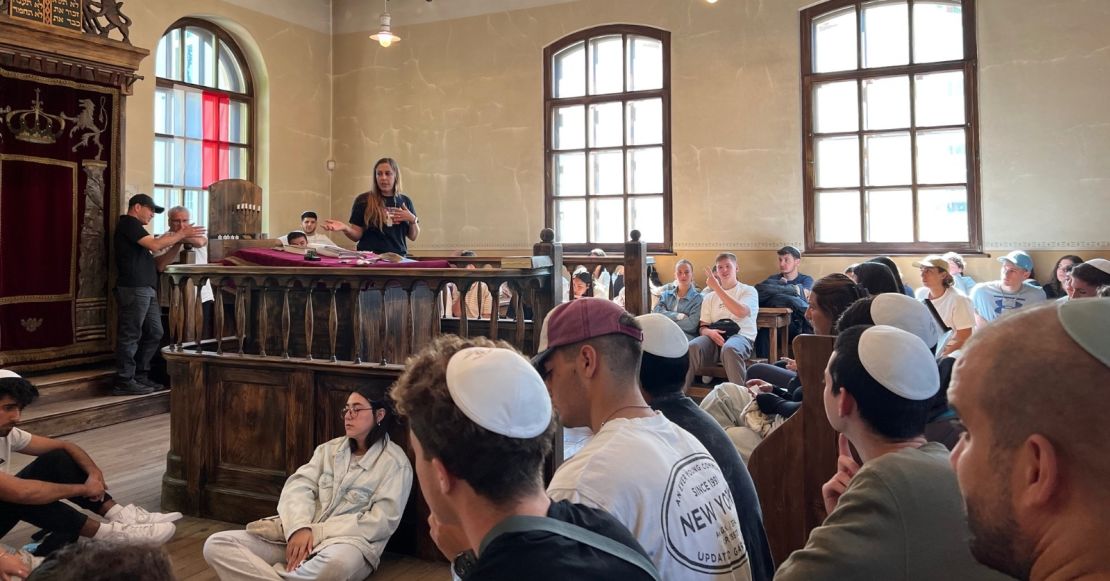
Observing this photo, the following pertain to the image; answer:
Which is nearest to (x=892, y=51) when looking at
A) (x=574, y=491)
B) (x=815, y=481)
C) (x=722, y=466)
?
(x=815, y=481)

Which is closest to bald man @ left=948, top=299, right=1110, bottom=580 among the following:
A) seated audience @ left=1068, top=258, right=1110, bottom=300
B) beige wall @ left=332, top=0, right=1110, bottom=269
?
seated audience @ left=1068, top=258, right=1110, bottom=300

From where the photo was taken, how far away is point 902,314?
6.93ft

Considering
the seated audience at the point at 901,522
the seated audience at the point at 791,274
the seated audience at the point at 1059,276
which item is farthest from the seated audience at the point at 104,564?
the seated audience at the point at 791,274

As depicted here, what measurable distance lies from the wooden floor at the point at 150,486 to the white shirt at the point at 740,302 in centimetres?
370

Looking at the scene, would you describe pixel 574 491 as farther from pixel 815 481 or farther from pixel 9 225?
pixel 9 225

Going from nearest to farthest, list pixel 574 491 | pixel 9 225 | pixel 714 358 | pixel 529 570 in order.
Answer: pixel 529 570, pixel 574 491, pixel 9 225, pixel 714 358

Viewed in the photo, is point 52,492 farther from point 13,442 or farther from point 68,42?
point 68,42

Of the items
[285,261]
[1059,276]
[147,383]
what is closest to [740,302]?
[1059,276]

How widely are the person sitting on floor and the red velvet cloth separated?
3.61ft

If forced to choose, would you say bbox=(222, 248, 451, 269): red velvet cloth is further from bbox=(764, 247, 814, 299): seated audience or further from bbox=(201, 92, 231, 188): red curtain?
bbox=(201, 92, 231, 188): red curtain

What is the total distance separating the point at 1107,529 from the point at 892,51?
7.50 meters

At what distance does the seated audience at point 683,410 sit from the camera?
5.91 feet

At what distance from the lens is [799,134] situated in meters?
7.48

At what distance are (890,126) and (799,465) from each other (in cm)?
579
